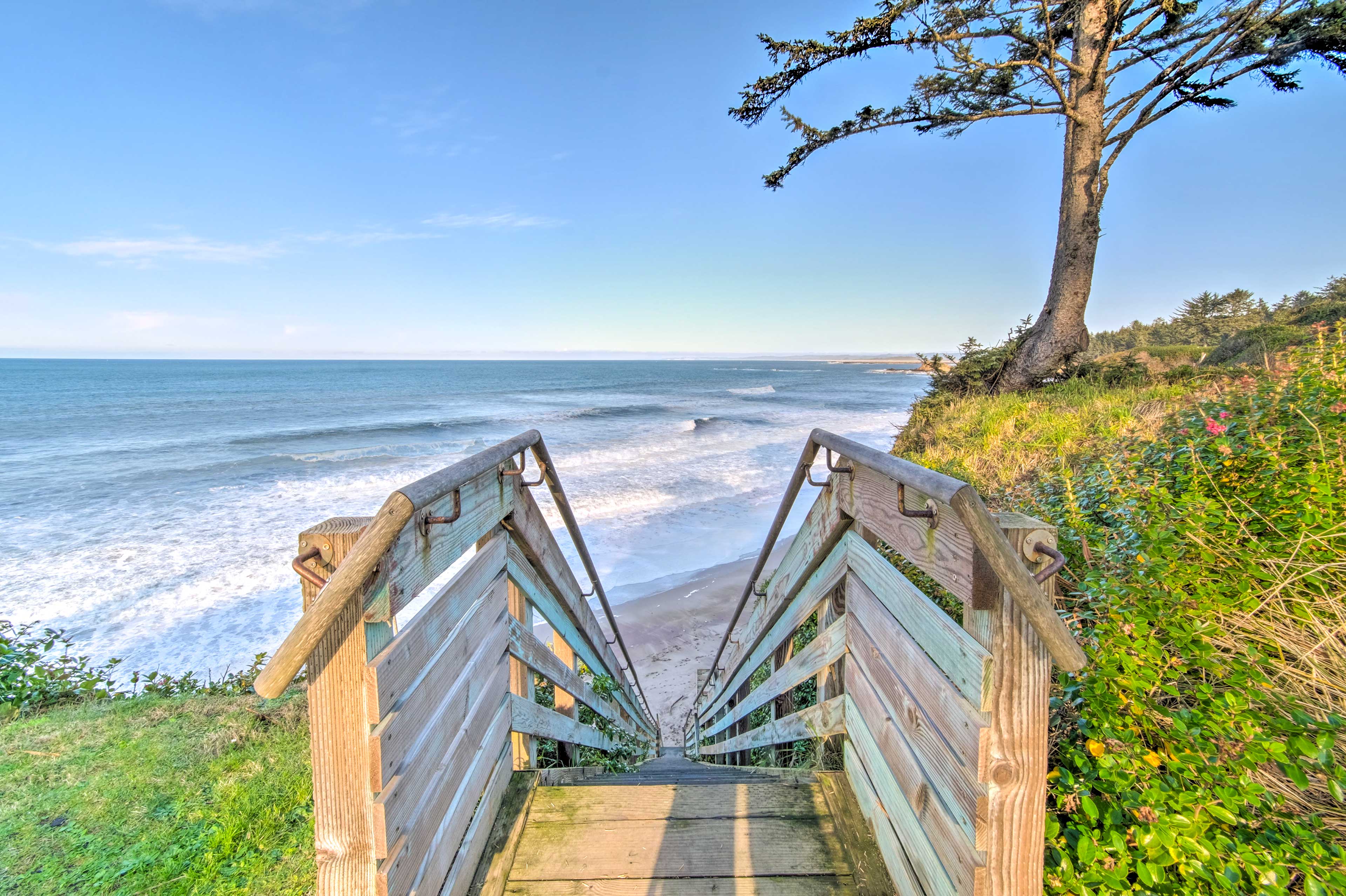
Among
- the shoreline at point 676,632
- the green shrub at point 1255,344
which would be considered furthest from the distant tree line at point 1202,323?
the shoreline at point 676,632

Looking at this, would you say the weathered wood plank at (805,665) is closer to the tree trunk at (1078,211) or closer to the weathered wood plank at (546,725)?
the weathered wood plank at (546,725)

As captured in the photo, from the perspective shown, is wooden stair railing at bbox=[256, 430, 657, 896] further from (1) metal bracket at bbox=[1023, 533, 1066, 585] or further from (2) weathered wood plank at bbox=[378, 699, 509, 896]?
(1) metal bracket at bbox=[1023, 533, 1066, 585]

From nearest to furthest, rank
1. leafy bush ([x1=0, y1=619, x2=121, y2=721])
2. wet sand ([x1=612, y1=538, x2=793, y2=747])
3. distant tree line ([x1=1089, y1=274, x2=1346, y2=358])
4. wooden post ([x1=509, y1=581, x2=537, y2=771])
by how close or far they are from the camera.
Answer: wooden post ([x1=509, y1=581, x2=537, y2=771])
leafy bush ([x1=0, y1=619, x2=121, y2=721])
wet sand ([x1=612, y1=538, x2=793, y2=747])
distant tree line ([x1=1089, y1=274, x2=1346, y2=358])

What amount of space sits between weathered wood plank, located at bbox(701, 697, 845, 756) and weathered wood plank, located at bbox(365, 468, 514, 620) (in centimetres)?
144

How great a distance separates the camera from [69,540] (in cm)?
1010

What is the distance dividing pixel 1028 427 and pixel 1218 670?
18.9 feet

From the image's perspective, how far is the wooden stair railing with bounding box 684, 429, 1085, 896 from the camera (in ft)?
3.42

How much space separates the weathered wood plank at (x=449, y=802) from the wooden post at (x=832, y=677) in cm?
124

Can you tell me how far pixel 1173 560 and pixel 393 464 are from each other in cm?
1869

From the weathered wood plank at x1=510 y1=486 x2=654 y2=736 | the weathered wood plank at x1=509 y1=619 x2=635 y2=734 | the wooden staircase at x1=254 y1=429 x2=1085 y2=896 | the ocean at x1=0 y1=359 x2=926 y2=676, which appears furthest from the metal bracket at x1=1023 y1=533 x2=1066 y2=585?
the ocean at x1=0 y1=359 x2=926 y2=676

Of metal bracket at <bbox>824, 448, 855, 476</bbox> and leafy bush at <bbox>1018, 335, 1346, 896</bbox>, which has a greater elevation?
metal bracket at <bbox>824, 448, 855, 476</bbox>

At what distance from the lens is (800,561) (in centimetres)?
232

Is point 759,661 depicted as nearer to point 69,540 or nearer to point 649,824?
point 649,824

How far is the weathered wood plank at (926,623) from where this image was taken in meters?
1.12
